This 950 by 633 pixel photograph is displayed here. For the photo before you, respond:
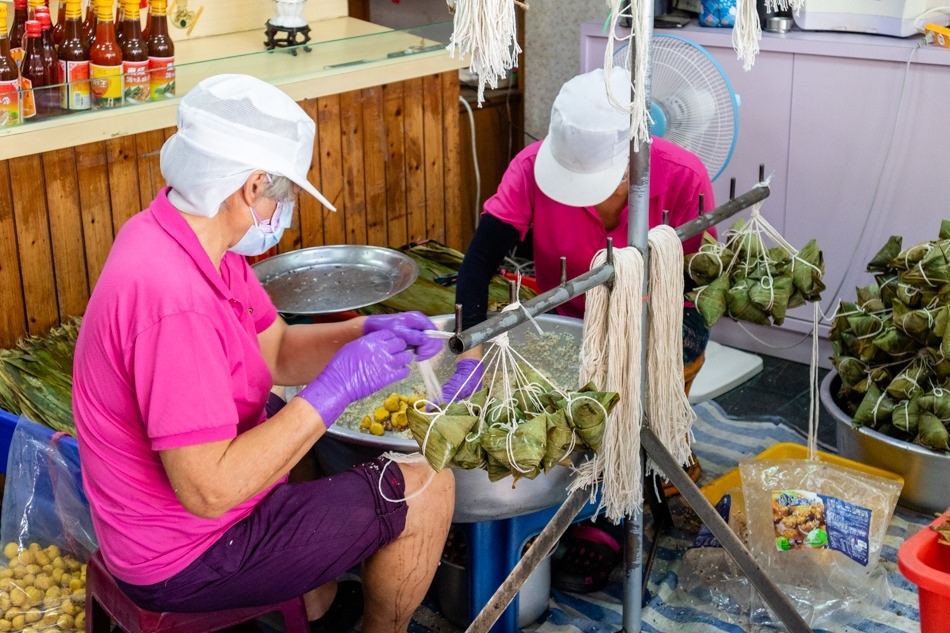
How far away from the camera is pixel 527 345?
107 inches

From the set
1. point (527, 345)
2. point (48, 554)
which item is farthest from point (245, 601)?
point (527, 345)

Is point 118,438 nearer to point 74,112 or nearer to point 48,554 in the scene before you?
point 48,554

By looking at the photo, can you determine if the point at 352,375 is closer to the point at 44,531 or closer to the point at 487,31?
the point at 487,31

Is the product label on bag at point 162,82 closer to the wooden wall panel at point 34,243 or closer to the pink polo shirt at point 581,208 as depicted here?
the wooden wall panel at point 34,243

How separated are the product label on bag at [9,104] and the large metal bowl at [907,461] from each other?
2237 millimetres

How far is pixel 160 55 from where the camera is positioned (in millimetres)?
3211

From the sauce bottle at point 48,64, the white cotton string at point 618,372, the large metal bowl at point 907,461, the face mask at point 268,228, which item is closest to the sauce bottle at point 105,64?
the sauce bottle at point 48,64

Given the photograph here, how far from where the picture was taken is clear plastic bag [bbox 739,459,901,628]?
2594 mm

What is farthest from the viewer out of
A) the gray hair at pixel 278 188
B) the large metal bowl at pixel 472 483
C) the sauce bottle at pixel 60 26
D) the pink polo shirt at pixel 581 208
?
the sauce bottle at pixel 60 26

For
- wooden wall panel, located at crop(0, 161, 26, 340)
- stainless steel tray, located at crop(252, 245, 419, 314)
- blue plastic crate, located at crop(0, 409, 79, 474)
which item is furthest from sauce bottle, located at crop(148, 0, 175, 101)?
blue plastic crate, located at crop(0, 409, 79, 474)

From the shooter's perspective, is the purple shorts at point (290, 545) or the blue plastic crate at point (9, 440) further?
the blue plastic crate at point (9, 440)

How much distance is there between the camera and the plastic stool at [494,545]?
7.96 feet

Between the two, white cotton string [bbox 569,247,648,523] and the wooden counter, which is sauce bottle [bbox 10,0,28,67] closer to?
the wooden counter

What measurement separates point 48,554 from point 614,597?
52.7 inches
